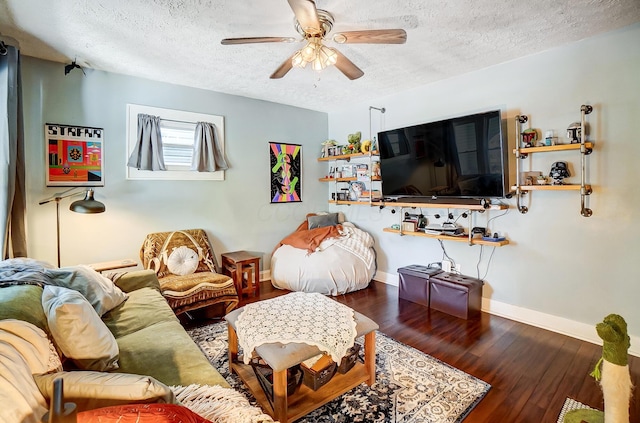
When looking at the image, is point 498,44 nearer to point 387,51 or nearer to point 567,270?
point 387,51

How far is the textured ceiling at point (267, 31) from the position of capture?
79.9 inches

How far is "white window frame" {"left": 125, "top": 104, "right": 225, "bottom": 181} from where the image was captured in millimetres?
3283

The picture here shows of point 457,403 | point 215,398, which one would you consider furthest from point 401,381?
point 215,398

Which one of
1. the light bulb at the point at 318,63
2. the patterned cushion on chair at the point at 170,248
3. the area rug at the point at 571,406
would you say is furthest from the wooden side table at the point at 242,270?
the area rug at the point at 571,406

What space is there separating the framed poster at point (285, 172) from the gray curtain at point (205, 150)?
80 centimetres

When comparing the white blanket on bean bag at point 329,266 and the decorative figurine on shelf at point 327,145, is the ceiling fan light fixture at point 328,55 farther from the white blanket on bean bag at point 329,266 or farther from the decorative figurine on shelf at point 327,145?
the decorative figurine on shelf at point 327,145

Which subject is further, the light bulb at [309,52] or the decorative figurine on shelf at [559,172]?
the decorative figurine on shelf at [559,172]

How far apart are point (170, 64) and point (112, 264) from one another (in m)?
1.96

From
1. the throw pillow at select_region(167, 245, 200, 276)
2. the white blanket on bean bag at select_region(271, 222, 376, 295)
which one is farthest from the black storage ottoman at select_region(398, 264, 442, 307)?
the throw pillow at select_region(167, 245, 200, 276)

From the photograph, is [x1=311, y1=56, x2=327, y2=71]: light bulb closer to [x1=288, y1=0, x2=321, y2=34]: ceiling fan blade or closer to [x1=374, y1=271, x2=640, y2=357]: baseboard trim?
[x1=288, y1=0, x2=321, y2=34]: ceiling fan blade

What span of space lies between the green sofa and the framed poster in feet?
7.61

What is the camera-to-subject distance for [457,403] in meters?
1.84

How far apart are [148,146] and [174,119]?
454mm

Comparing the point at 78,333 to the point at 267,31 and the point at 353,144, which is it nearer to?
the point at 267,31
